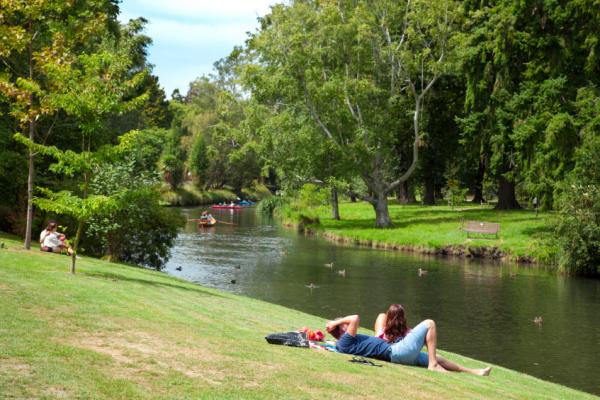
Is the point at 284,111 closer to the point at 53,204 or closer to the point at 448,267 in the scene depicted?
the point at 448,267

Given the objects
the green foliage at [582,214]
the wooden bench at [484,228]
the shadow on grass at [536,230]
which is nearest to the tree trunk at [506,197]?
the shadow on grass at [536,230]

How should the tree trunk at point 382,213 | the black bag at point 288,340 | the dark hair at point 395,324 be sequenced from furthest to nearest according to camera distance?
the tree trunk at point 382,213
the dark hair at point 395,324
the black bag at point 288,340

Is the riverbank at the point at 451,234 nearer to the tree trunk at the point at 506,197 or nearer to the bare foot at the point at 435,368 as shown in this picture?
the tree trunk at the point at 506,197

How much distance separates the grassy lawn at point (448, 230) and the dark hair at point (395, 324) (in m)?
26.0

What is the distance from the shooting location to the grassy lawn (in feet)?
129

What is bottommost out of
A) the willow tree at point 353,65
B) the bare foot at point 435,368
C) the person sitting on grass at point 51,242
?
the bare foot at point 435,368

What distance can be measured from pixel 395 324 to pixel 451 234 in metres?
32.9

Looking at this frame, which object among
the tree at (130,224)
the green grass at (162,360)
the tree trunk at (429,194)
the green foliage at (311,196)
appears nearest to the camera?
the green grass at (162,360)

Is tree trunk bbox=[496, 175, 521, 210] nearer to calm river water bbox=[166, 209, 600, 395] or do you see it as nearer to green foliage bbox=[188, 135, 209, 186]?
calm river water bbox=[166, 209, 600, 395]

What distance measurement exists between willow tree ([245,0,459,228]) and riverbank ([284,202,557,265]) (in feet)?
11.2

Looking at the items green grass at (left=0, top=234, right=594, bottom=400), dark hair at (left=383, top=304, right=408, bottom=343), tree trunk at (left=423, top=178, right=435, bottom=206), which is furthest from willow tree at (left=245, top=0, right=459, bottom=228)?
dark hair at (left=383, top=304, right=408, bottom=343)

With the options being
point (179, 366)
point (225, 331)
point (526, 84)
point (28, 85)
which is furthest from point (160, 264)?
point (526, 84)

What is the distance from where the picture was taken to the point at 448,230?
45.7m

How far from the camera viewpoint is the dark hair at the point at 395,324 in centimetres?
1243
